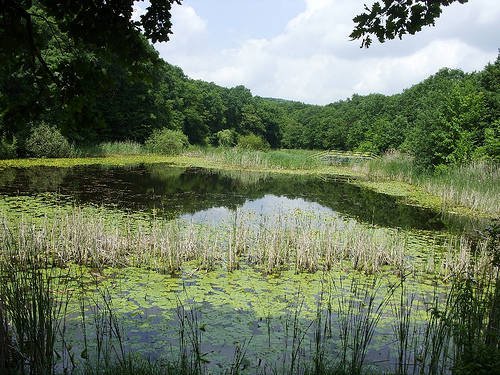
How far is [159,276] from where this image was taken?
281 inches

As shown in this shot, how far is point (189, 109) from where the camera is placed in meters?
59.1

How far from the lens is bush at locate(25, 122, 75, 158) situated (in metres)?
26.8

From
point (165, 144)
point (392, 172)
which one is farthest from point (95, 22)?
point (165, 144)

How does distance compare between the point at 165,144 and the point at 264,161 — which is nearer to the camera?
the point at 264,161

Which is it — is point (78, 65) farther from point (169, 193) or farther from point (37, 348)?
point (169, 193)

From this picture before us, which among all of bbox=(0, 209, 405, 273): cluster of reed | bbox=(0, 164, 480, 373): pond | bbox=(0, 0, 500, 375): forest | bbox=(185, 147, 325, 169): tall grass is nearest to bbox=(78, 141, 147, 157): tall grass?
bbox=(0, 0, 500, 375): forest

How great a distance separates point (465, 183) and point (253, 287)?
43.3 ft

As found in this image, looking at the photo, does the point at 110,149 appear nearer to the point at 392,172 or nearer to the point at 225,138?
the point at 392,172

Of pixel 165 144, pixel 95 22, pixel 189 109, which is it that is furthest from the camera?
pixel 189 109

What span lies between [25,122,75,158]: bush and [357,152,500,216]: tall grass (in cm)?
2044

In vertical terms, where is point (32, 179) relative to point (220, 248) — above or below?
above

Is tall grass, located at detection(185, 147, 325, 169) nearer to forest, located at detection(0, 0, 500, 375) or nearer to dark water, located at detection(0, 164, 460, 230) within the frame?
forest, located at detection(0, 0, 500, 375)

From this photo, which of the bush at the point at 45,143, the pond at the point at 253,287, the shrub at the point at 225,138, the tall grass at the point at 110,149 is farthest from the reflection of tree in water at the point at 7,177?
the shrub at the point at 225,138

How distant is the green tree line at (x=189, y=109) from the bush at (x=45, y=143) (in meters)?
0.53
